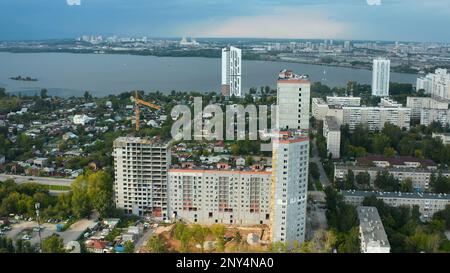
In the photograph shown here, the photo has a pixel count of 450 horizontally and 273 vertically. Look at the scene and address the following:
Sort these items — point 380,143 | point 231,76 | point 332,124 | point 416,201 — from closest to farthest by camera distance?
point 416,201 → point 380,143 → point 332,124 → point 231,76

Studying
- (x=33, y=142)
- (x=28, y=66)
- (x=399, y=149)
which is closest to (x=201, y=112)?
(x=33, y=142)

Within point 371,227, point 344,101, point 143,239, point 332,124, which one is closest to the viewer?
point 371,227

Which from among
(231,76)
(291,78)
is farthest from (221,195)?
(231,76)

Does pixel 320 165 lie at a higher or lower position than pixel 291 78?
lower

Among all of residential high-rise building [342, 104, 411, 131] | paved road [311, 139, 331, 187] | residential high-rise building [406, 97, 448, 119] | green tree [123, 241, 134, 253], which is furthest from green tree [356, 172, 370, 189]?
residential high-rise building [406, 97, 448, 119]

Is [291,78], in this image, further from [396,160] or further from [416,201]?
[396,160]

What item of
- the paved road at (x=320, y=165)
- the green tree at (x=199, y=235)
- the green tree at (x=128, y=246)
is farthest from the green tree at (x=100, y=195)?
the paved road at (x=320, y=165)
